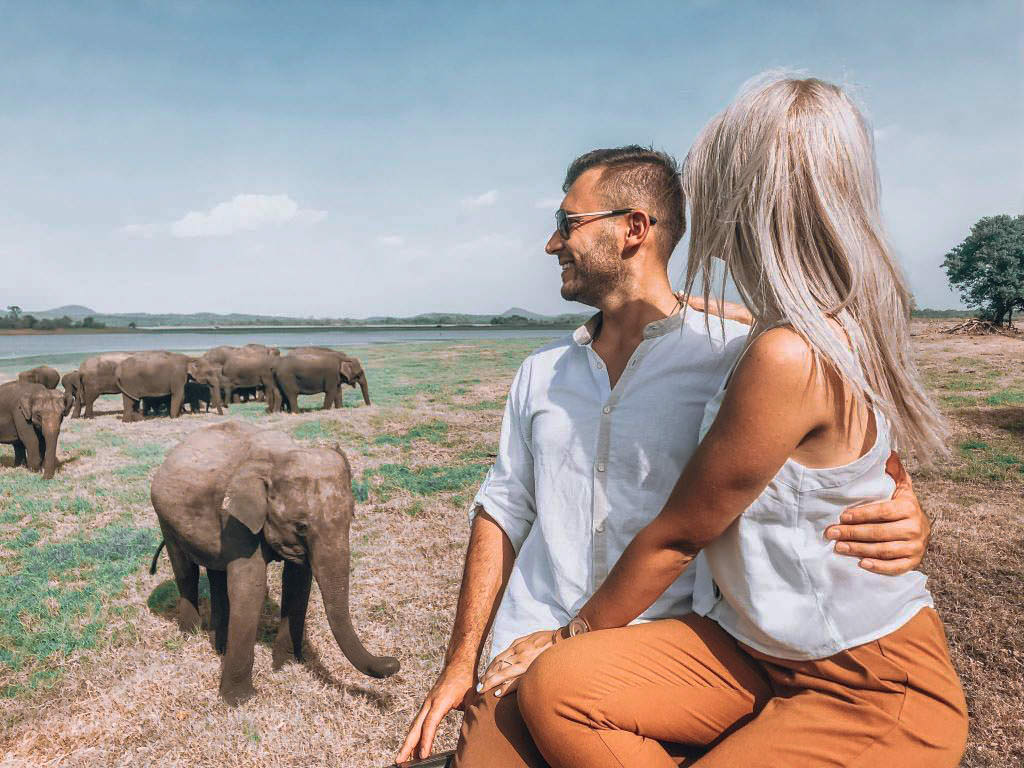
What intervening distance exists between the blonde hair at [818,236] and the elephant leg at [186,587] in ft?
19.2

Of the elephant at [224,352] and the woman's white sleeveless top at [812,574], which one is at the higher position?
the woman's white sleeveless top at [812,574]

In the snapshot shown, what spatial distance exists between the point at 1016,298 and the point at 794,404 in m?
36.8

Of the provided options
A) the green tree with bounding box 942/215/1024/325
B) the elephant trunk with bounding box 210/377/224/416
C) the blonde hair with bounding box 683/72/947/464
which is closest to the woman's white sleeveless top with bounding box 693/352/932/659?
the blonde hair with bounding box 683/72/947/464

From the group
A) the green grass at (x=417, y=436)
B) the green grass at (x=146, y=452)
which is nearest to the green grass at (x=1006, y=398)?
the green grass at (x=417, y=436)

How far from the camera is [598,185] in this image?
229 cm

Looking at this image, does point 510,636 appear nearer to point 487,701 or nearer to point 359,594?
point 487,701

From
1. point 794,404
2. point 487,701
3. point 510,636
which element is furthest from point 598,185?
point 487,701

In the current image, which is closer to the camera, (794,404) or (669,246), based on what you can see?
(794,404)

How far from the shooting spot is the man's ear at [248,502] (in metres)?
4.60

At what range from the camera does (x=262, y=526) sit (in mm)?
4680

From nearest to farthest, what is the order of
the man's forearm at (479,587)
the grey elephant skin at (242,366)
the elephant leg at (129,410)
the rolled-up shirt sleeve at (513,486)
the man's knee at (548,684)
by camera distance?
the man's knee at (548,684)
the man's forearm at (479,587)
the rolled-up shirt sleeve at (513,486)
the elephant leg at (129,410)
the grey elephant skin at (242,366)

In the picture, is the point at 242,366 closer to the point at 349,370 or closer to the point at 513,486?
the point at 349,370

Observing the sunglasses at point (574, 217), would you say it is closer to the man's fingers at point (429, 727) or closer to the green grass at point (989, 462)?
the man's fingers at point (429, 727)

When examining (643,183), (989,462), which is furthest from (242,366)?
(643,183)
